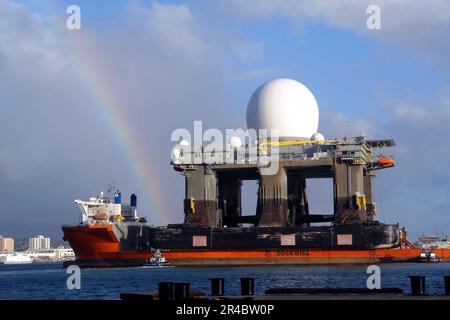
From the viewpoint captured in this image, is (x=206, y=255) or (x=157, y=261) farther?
(x=157, y=261)

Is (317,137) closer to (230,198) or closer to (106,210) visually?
(230,198)

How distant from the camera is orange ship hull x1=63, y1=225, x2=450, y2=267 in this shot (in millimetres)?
88938

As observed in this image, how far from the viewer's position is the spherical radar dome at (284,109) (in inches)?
3787

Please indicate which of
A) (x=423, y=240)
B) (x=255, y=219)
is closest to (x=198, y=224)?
(x=255, y=219)

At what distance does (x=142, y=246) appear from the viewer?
104438 mm

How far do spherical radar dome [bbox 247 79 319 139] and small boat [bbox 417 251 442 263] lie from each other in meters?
21.4

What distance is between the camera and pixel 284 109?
96000 millimetres

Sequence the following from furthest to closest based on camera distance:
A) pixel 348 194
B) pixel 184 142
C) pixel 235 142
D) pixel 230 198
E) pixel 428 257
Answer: pixel 230 198
pixel 184 142
pixel 428 257
pixel 235 142
pixel 348 194

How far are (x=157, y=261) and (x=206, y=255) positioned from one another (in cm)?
632

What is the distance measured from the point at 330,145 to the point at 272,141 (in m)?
7.42

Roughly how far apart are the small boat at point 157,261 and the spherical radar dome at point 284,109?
21077mm

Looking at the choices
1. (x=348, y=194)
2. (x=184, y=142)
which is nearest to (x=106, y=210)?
(x=184, y=142)
